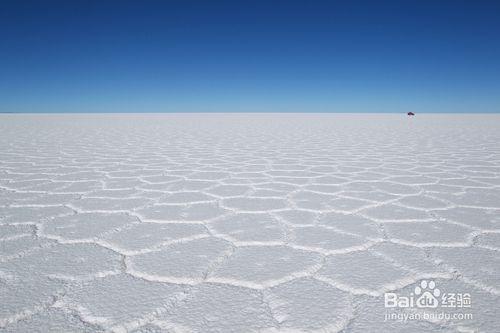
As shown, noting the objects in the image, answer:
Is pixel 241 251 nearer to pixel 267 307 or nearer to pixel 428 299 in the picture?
pixel 267 307

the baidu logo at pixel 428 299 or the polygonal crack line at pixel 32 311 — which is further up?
the baidu logo at pixel 428 299

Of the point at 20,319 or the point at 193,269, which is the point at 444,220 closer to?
the point at 193,269

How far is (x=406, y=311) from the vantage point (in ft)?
3.58

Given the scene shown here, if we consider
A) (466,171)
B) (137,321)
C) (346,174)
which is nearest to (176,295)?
(137,321)

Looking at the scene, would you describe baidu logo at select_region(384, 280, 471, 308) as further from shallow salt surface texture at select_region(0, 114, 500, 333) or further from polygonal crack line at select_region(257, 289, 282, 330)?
polygonal crack line at select_region(257, 289, 282, 330)

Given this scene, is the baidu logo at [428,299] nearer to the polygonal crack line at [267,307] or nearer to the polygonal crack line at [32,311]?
the polygonal crack line at [267,307]

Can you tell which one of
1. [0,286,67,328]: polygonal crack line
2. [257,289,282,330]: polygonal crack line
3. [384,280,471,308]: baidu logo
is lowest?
[0,286,67,328]: polygonal crack line

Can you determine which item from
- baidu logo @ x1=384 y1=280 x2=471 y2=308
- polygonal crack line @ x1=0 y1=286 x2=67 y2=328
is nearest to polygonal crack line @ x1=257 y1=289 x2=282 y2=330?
baidu logo @ x1=384 y1=280 x2=471 y2=308

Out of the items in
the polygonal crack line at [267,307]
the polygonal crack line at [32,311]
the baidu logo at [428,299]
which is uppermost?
the baidu logo at [428,299]

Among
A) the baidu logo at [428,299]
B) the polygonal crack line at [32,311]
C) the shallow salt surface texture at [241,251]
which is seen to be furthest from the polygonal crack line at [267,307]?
the polygonal crack line at [32,311]

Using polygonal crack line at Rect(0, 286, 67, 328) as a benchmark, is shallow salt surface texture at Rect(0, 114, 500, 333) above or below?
above

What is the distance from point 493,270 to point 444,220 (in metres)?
0.62

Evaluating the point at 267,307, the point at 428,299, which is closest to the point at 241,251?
the point at 267,307

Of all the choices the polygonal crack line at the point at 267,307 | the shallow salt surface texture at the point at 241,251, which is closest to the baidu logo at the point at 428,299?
the shallow salt surface texture at the point at 241,251
